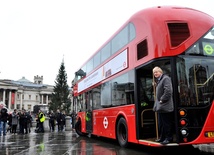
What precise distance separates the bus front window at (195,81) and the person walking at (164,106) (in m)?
0.41

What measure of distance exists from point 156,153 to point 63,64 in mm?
76066

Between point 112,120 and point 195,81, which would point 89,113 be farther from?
point 195,81

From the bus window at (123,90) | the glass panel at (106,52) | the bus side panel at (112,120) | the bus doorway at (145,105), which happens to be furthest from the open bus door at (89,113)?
the bus doorway at (145,105)

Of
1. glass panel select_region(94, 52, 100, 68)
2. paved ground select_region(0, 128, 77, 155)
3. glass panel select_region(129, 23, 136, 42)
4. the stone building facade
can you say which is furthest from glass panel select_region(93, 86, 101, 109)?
the stone building facade

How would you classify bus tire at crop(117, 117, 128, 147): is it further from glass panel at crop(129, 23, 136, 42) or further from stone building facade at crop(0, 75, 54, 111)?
stone building facade at crop(0, 75, 54, 111)

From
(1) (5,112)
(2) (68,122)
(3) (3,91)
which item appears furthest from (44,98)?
(1) (5,112)

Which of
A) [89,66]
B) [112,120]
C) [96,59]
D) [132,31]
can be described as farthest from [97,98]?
[132,31]

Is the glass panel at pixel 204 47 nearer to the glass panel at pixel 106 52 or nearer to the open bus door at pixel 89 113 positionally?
the glass panel at pixel 106 52

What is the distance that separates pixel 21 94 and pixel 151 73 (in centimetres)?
12458

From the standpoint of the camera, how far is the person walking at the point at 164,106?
7020 mm

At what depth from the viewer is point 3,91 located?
118 m

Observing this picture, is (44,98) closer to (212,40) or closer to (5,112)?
(5,112)

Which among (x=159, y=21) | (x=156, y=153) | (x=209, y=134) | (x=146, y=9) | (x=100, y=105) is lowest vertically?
(x=156, y=153)

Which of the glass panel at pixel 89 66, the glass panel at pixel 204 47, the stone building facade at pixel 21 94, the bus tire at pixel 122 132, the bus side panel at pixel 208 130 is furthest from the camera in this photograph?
the stone building facade at pixel 21 94
